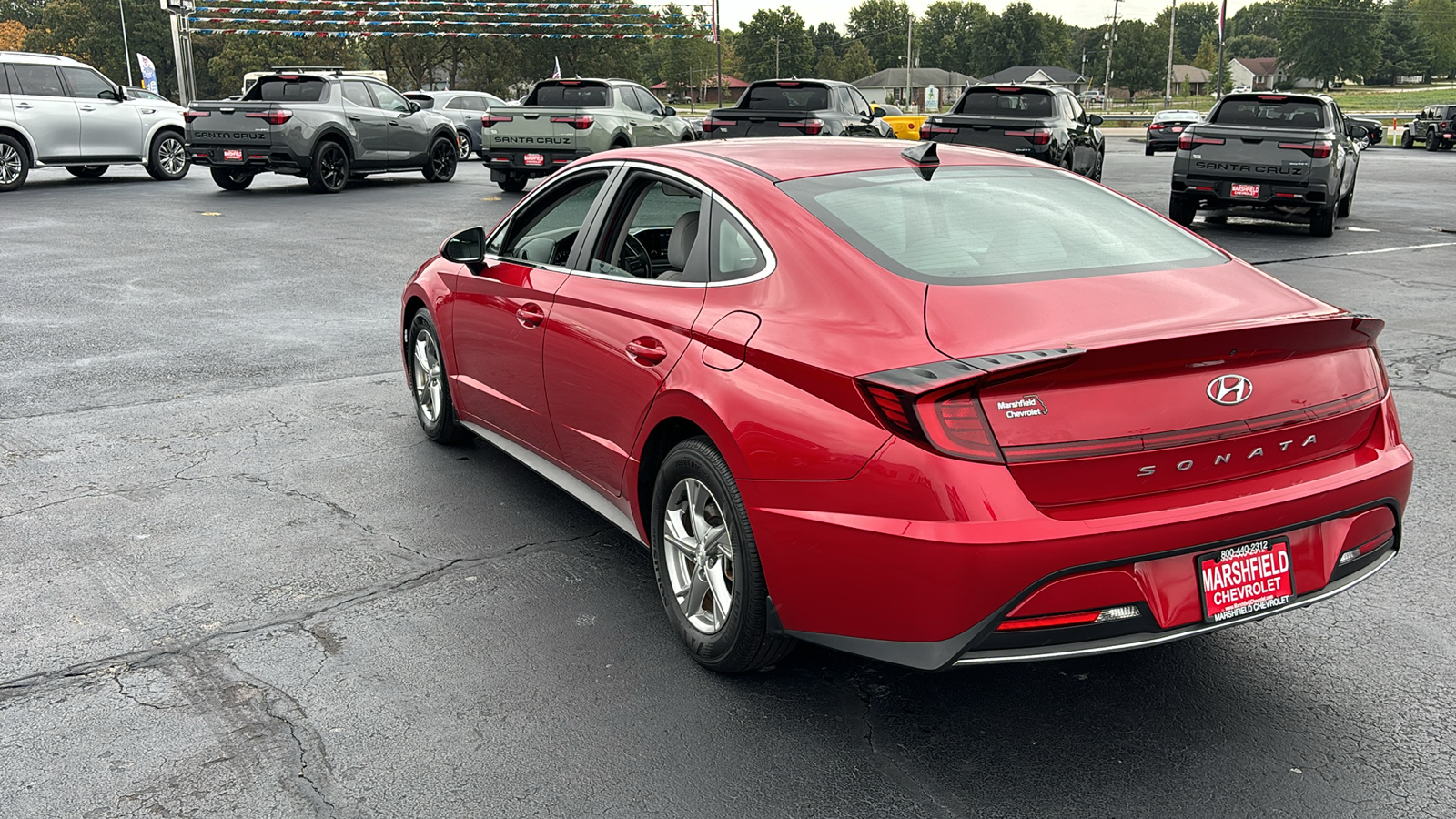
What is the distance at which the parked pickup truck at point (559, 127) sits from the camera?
60.4ft

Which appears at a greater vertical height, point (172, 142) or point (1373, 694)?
point (172, 142)

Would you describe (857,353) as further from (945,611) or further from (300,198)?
(300,198)

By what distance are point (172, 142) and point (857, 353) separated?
21.3 meters

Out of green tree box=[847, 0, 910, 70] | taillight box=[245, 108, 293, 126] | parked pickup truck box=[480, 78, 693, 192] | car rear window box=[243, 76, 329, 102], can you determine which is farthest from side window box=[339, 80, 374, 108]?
green tree box=[847, 0, 910, 70]

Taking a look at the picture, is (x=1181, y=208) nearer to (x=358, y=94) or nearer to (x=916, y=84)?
(x=358, y=94)

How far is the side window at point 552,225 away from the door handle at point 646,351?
0.86m

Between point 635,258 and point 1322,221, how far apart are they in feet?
42.8

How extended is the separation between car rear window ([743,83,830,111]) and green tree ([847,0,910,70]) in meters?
142

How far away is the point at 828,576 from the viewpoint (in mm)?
3125

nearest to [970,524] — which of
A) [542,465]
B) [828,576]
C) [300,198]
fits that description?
[828,576]

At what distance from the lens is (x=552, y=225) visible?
205 inches

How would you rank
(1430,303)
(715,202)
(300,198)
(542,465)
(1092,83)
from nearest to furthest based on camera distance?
(715,202) < (542,465) < (1430,303) < (300,198) < (1092,83)

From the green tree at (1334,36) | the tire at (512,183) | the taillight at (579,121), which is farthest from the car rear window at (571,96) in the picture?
the green tree at (1334,36)

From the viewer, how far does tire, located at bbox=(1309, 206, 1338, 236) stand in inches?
580
